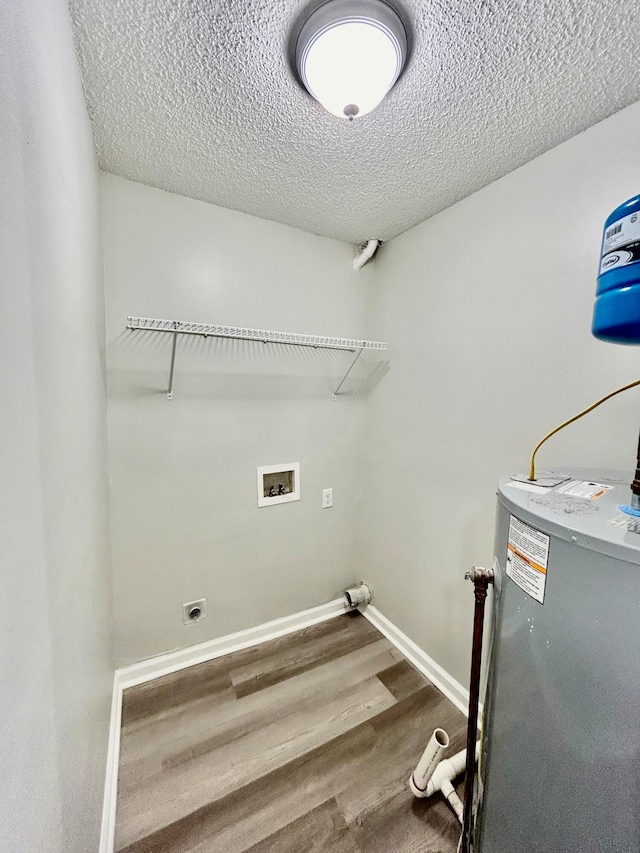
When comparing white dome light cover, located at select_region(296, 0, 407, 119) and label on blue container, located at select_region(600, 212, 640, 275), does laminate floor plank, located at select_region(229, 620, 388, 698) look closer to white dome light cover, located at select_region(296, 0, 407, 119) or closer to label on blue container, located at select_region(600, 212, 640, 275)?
label on blue container, located at select_region(600, 212, 640, 275)

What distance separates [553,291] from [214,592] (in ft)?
6.98

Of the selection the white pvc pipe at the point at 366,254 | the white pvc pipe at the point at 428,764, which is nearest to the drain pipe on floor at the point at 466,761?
the white pvc pipe at the point at 428,764

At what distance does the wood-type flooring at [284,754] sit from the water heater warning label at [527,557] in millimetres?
1122

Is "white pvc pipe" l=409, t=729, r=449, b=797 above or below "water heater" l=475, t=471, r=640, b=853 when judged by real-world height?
below

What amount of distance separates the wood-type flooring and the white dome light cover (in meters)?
2.33

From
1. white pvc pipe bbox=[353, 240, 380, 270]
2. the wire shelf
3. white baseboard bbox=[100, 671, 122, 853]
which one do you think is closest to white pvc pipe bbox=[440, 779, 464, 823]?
white baseboard bbox=[100, 671, 122, 853]

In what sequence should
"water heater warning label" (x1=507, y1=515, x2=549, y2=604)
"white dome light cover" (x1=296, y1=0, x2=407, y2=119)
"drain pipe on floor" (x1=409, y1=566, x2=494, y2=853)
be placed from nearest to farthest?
"water heater warning label" (x1=507, y1=515, x2=549, y2=604) < "white dome light cover" (x1=296, y1=0, x2=407, y2=119) < "drain pipe on floor" (x1=409, y1=566, x2=494, y2=853)

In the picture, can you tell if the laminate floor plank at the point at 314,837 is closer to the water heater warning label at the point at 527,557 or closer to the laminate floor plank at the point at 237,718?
the laminate floor plank at the point at 237,718

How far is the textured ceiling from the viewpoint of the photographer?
2.53ft

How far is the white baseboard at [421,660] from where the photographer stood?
60.0 inches

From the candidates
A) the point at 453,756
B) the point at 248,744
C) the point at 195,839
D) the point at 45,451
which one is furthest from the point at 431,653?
the point at 45,451

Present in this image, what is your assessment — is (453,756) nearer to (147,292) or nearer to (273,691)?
(273,691)

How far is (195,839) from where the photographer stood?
1.05 meters

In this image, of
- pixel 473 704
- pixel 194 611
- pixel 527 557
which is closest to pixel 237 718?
pixel 194 611
